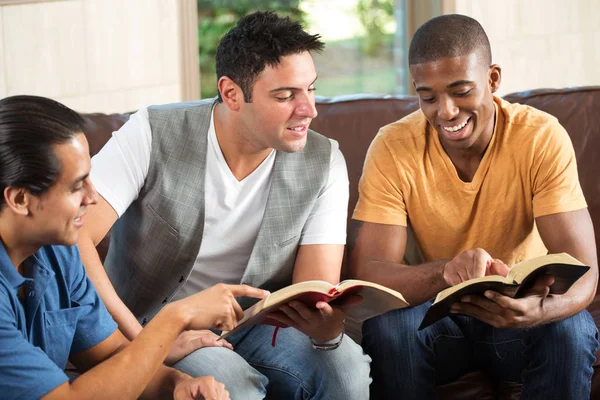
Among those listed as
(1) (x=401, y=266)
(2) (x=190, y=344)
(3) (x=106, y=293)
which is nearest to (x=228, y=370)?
(2) (x=190, y=344)

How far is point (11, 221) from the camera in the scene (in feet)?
5.03

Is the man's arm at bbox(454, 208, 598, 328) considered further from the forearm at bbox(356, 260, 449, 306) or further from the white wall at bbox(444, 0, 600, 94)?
the white wall at bbox(444, 0, 600, 94)

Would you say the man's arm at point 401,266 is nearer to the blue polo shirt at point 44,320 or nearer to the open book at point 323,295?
the open book at point 323,295

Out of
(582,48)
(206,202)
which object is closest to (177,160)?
(206,202)

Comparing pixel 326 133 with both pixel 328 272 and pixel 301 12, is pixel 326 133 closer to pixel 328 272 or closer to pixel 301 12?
pixel 328 272

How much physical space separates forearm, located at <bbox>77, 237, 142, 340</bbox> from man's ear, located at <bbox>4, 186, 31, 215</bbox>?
51cm

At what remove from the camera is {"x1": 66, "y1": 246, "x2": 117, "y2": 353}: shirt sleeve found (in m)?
1.72

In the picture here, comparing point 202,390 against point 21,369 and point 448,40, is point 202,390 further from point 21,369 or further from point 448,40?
point 448,40

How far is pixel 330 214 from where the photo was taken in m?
2.25

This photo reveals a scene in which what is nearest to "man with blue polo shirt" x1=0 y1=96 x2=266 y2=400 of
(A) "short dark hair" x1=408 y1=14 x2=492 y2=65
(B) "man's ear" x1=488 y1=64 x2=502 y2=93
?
(A) "short dark hair" x1=408 y1=14 x2=492 y2=65

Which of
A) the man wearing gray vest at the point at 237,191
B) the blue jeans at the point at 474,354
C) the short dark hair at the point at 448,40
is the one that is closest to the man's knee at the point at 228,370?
the man wearing gray vest at the point at 237,191

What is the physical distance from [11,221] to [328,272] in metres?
0.88

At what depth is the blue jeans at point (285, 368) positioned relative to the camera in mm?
1910

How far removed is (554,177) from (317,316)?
76 centimetres
